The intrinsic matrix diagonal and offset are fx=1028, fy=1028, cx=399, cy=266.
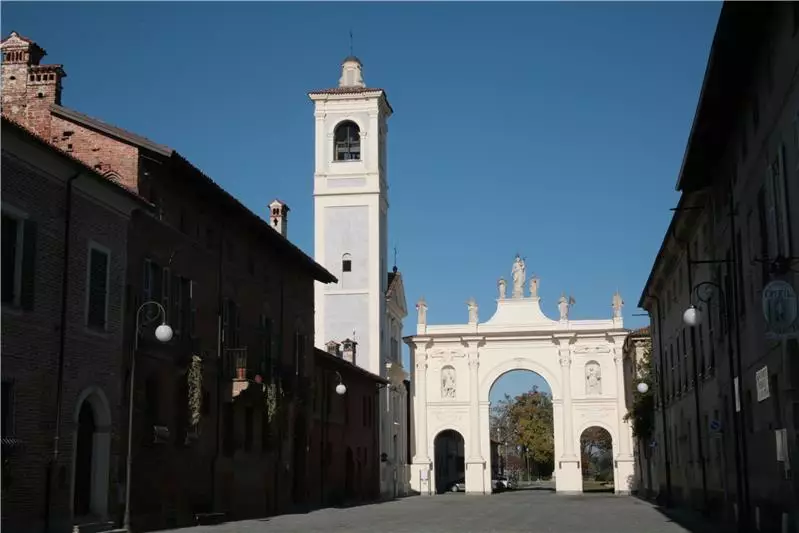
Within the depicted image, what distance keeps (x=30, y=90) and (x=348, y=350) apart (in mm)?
36232

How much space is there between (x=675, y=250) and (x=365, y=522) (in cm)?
1434

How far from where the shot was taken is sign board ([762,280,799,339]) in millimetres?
14836

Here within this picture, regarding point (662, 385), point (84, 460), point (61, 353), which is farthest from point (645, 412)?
point (61, 353)

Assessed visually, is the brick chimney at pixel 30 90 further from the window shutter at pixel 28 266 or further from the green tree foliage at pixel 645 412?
the green tree foliage at pixel 645 412

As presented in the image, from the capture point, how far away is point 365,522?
3016 centimetres

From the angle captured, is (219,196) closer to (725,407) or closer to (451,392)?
(725,407)

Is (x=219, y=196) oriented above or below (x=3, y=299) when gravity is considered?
above

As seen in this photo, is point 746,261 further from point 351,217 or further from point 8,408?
point 351,217

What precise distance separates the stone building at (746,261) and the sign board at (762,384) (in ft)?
0.12

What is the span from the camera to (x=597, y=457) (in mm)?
136375

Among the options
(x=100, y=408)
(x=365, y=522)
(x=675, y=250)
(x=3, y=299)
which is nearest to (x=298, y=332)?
(x=365, y=522)

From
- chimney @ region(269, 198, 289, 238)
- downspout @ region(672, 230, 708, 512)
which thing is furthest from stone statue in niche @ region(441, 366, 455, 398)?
downspout @ region(672, 230, 708, 512)

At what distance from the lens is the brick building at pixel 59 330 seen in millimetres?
18188

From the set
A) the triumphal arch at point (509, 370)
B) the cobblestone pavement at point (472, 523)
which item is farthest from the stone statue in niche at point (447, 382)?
the cobblestone pavement at point (472, 523)
